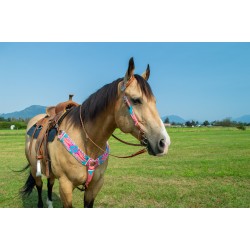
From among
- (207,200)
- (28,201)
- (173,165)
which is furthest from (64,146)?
(173,165)

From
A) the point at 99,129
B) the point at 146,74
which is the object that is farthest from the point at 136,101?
the point at 99,129

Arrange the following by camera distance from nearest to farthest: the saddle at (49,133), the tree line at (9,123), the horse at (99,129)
Answer: 1. the horse at (99,129)
2. the saddle at (49,133)
3. the tree line at (9,123)

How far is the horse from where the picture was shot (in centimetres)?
273

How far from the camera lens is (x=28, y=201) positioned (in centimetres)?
625

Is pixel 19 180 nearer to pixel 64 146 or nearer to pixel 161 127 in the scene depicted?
pixel 64 146

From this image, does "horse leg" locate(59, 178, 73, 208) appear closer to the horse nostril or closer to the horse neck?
the horse neck

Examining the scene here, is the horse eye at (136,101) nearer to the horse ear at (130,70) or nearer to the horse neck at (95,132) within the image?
the horse ear at (130,70)

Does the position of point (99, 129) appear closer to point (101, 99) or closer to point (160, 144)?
point (101, 99)

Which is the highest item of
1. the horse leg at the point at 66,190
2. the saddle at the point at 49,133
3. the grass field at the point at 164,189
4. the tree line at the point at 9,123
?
the saddle at the point at 49,133

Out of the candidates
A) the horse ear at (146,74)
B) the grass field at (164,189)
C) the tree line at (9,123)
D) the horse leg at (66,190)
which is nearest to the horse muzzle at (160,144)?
the horse ear at (146,74)

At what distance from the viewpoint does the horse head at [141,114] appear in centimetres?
262

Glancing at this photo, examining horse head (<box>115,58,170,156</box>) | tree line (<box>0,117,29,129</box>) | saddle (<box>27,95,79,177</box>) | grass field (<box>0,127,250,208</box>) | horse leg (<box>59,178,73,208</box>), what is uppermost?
horse head (<box>115,58,170,156</box>)

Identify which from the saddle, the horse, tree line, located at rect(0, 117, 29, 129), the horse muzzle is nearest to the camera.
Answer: the horse muzzle

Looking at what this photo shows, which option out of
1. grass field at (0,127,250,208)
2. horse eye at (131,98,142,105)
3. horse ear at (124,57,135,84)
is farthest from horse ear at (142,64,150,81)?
grass field at (0,127,250,208)
